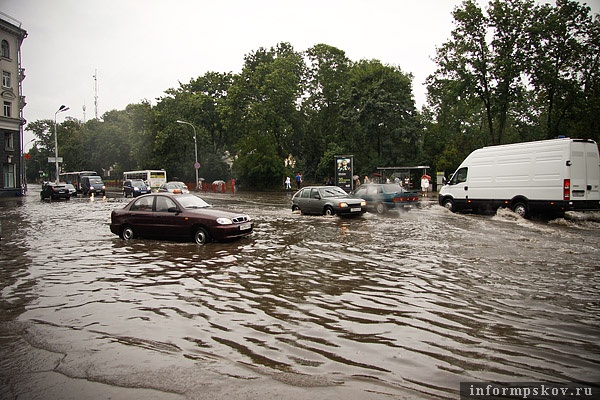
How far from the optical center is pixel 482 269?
7.72 m

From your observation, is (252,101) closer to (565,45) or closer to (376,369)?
(565,45)

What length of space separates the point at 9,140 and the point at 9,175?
3.58m

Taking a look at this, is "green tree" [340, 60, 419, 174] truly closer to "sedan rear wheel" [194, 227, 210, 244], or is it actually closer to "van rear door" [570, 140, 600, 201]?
"van rear door" [570, 140, 600, 201]

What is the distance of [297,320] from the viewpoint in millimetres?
5219

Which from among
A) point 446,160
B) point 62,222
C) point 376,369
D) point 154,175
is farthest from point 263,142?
point 376,369

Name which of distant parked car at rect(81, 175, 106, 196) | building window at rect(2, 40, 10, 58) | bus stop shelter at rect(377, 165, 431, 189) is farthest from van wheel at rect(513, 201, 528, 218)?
building window at rect(2, 40, 10, 58)

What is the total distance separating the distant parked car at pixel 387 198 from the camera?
19656mm

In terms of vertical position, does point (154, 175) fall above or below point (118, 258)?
above

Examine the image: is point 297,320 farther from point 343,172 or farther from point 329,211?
point 343,172

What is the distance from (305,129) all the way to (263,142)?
8.07 m

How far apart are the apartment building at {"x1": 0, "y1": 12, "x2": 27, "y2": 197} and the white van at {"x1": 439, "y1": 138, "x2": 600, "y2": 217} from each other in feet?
143

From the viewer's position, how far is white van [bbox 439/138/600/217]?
14.9 m

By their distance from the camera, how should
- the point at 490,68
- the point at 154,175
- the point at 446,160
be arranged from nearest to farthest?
1. the point at 490,68
2. the point at 446,160
3. the point at 154,175

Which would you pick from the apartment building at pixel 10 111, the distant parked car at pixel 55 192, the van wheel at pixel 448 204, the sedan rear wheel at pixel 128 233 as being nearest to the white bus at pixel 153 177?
the apartment building at pixel 10 111
